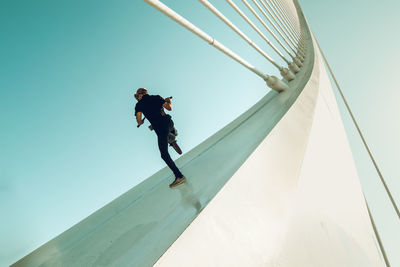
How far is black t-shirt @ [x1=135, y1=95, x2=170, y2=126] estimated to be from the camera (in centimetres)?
223

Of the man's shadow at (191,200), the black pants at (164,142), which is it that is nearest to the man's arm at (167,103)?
the black pants at (164,142)

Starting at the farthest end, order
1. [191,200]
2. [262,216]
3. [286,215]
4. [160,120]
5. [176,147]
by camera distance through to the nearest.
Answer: [176,147], [160,120], [191,200], [286,215], [262,216]

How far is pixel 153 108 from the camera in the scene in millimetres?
2236

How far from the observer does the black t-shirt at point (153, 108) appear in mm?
2226

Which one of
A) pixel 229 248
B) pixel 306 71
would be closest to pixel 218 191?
pixel 229 248

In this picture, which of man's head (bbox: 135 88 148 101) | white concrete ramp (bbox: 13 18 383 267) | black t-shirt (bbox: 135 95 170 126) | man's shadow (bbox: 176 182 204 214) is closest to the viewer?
white concrete ramp (bbox: 13 18 383 267)

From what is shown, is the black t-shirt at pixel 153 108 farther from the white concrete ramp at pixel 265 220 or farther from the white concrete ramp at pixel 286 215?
the white concrete ramp at pixel 286 215

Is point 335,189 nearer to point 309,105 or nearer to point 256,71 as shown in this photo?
point 309,105

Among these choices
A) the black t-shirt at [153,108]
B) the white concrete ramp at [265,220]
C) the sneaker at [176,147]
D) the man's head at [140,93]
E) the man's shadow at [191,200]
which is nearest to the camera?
the white concrete ramp at [265,220]

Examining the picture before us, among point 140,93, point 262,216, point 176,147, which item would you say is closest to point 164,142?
point 176,147

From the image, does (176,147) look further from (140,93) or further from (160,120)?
(140,93)

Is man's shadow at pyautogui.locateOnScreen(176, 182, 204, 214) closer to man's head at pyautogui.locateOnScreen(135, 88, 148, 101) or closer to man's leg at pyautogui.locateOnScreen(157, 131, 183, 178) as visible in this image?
man's leg at pyautogui.locateOnScreen(157, 131, 183, 178)

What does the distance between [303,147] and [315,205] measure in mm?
481

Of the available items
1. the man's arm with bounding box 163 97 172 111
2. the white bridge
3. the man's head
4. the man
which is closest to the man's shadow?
the white bridge
